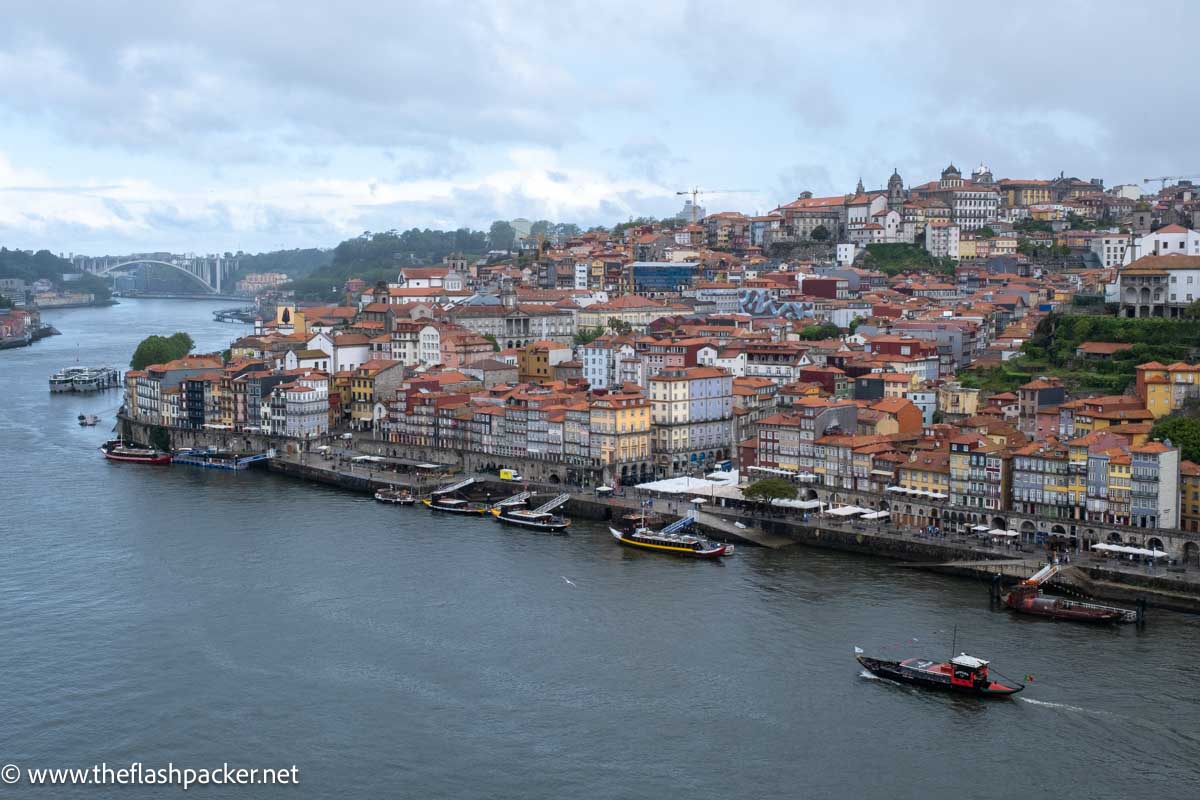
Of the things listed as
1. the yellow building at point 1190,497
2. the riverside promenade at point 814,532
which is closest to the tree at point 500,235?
the riverside promenade at point 814,532

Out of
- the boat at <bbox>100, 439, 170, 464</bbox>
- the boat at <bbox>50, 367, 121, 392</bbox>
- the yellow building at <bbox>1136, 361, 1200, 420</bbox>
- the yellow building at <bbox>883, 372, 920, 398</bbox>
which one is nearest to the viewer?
the yellow building at <bbox>1136, 361, 1200, 420</bbox>

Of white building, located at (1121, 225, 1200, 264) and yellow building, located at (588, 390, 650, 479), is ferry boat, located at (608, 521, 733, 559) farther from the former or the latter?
white building, located at (1121, 225, 1200, 264)

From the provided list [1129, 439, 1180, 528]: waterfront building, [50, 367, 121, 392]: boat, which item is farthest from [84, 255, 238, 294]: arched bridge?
[1129, 439, 1180, 528]: waterfront building

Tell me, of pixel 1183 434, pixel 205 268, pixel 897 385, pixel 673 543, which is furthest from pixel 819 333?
pixel 205 268

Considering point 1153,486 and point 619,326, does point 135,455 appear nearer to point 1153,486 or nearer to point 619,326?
point 619,326

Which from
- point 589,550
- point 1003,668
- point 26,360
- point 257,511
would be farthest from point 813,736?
point 26,360

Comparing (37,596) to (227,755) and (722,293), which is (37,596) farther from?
(722,293)
